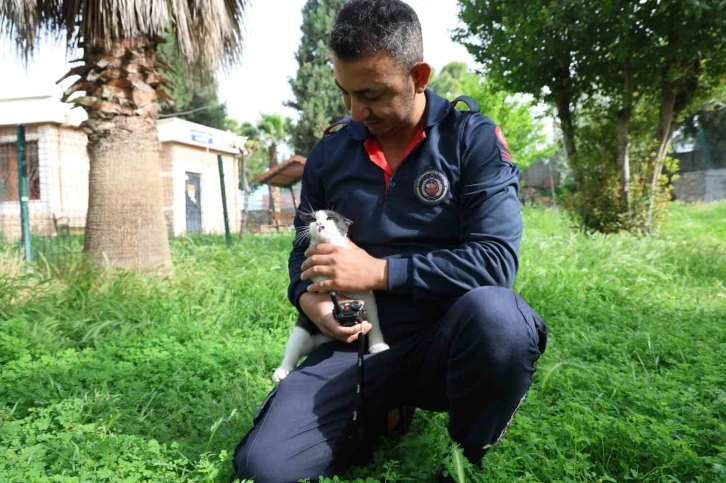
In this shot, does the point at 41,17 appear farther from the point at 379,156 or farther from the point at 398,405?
the point at 398,405

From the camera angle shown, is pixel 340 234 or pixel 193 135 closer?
pixel 340 234

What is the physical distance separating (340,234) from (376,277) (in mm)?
337

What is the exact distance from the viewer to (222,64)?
6965 mm

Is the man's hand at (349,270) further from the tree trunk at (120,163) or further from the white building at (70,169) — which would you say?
the white building at (70,169)

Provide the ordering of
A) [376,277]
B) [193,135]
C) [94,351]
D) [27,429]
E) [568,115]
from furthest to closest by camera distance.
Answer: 1. [193,135]
2. [568,115]
3. [94,351]
4. [27,429]
5. [376,277]

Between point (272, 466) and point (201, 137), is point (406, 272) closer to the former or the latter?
point (272, 466)

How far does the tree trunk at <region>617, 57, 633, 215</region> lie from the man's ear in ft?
26.7

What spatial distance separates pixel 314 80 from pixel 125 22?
24.8m

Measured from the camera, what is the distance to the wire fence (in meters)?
7.14

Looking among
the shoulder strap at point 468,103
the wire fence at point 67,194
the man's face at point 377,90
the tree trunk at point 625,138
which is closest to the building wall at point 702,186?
the tree trunk at point 625,138

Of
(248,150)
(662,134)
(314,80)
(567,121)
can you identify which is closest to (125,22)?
(567,121)

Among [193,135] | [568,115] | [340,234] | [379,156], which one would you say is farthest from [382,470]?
[193,135]

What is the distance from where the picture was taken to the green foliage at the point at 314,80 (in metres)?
29.4

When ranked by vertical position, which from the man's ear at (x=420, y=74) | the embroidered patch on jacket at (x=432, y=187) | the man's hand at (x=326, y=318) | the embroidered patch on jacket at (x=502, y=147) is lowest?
the man's hand at (x=326, y=318)
